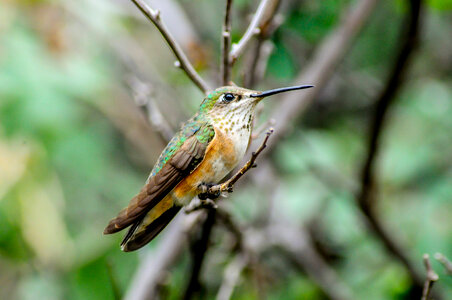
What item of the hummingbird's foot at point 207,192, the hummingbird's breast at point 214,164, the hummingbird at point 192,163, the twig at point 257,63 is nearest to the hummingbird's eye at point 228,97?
the hummingbird at point 192,163

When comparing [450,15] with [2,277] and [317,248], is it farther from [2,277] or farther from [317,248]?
[2,277]

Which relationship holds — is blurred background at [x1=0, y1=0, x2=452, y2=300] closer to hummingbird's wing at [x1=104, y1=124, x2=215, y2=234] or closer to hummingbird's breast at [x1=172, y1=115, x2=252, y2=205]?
hummingbird's wing at [x1=104, y1=124, x2=215, y2=234]

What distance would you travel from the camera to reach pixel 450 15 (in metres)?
5.33

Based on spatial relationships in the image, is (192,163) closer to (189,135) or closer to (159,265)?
(189,135)

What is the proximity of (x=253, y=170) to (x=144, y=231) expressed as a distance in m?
1.74

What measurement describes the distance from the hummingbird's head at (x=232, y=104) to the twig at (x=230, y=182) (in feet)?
1.44

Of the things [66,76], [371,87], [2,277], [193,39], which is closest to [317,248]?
[371,87]

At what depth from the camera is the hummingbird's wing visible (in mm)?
2471

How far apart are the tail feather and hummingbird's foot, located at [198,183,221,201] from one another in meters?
0.28

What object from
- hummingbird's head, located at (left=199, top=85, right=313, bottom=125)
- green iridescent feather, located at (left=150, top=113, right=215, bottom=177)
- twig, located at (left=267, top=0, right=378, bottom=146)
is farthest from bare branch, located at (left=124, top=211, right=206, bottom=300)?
twig, located at (left=267, top=0, right=378, bottom=146)

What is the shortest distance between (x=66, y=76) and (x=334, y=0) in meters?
2.06

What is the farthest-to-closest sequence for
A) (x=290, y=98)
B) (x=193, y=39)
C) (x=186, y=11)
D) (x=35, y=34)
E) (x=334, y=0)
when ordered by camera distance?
(x=186, y=11)
(x=35, y=34)
(x=193, y=39)
(x=290, y=98)
(x=334, y=0)

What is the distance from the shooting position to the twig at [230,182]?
74.9 inches

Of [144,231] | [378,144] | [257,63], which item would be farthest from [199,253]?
[378,144]
